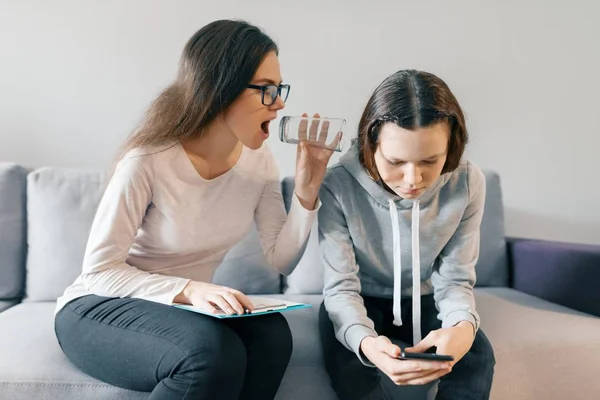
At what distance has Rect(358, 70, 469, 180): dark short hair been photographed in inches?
41.4

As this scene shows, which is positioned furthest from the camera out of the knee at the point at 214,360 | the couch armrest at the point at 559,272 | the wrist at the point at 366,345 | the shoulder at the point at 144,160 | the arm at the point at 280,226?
the couch armrest at the point at 559,272

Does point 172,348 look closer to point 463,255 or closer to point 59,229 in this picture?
point 463,255

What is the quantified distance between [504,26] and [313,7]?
0.68 meters

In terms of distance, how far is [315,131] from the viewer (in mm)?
1222

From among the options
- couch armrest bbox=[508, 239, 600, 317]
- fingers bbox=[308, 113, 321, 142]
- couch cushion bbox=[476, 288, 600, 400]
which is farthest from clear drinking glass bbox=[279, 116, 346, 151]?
couch armrest bbox=[508, 239, 600, 317]

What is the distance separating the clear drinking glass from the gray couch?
43 centimetres

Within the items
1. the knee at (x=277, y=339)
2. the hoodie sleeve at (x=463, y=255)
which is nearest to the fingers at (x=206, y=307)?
the knee at (x=277, y=339)

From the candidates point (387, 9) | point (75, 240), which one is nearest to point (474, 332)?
point (75, 240)

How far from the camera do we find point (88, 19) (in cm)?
184

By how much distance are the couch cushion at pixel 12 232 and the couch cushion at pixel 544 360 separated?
1.25m

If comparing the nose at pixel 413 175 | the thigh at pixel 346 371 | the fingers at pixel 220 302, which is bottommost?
the thigh at pixel 346 371

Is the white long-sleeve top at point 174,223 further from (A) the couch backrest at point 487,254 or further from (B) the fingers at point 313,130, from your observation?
(A) the couch backrest at point 487,254

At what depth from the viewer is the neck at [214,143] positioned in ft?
3.96

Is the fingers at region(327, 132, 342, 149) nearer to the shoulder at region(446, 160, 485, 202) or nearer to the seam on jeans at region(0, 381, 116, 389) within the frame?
the shoulder at region(446, 160, 485, 202)
